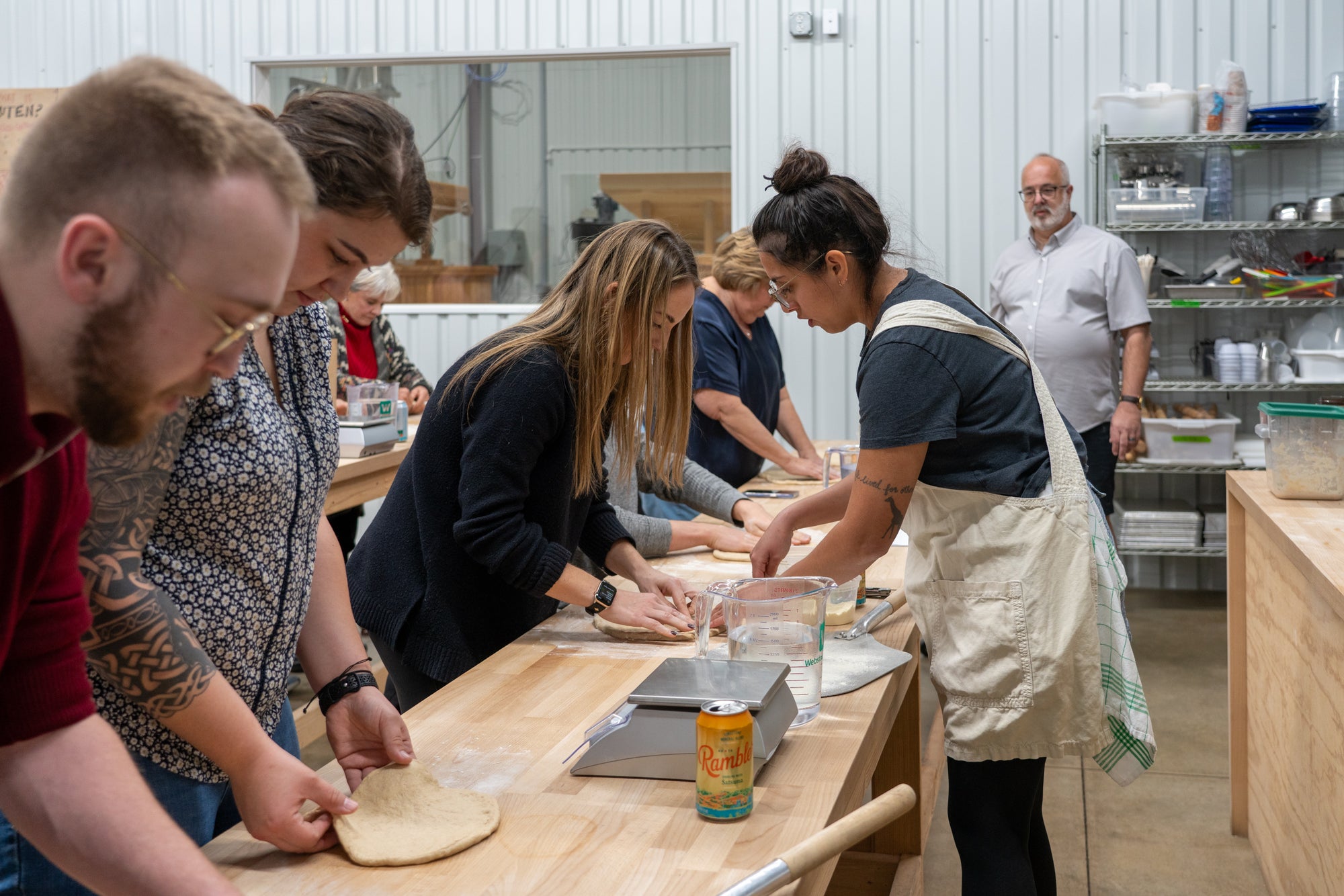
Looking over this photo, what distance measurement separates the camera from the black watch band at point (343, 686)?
1347 millimetres

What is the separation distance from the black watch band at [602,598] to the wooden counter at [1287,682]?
1.18m

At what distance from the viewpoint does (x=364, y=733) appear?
1326mm

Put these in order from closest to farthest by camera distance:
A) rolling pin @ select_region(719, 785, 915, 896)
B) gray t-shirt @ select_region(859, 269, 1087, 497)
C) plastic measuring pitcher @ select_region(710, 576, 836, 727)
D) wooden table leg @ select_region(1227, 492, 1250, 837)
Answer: rolling pin @ select_region(719, 785, 915, 896) < plastic measuring pitcher @ select_region(710, 576, 836, 727) < gray t-shirt @ select_region(859, 269, 1087, 497) < wooden table leg @ select_region(1227, 492, 1250, 837)

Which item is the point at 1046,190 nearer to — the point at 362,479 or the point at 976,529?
the point at 362,479

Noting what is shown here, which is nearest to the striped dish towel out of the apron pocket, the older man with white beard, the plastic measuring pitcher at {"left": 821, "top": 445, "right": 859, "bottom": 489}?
the apron pocket

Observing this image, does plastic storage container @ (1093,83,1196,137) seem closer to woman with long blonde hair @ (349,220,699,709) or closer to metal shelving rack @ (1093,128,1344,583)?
metal shelving rack @ (1093,128,1344,583)

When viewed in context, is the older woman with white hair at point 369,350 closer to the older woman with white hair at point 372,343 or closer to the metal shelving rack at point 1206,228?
the older woman with white hair at point 372,343

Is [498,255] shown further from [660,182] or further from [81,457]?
[81,457]

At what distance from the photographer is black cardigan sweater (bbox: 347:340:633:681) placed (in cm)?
170

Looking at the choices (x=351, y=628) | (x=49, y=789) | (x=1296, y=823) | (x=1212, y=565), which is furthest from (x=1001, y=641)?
(x=1212, y=565)

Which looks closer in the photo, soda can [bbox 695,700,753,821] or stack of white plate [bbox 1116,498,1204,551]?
soda can [bbox 695,700,753,821]

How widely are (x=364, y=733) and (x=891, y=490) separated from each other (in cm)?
84

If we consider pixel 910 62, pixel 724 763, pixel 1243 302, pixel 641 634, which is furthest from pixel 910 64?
pixel 724 763

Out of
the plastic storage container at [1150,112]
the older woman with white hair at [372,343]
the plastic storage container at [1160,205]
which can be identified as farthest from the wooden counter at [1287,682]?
the older woman with white hair at [372,343]
